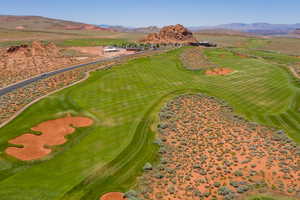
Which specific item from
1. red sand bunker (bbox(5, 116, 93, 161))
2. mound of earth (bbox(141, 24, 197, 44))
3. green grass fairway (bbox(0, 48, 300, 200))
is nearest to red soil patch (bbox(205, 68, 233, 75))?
green grass fairway (bbox(0, 48, 300, 200))

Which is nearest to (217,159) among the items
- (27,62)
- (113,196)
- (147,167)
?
(147,167)

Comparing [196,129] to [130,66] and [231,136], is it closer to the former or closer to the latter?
[231,136]

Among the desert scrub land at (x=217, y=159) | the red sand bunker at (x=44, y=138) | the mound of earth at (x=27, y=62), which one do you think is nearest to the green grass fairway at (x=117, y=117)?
the red sand bunker at (x=44, y=138)

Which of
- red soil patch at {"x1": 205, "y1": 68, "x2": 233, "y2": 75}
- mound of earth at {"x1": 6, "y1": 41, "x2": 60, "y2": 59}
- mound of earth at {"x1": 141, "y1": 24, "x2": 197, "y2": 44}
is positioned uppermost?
mound of earth at {"x1": 141, "y1": 24, "x2": 197, "y2": 44}

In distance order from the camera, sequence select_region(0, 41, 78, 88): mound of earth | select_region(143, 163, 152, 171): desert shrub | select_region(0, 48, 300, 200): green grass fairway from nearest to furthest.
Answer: select_region(0, 48, 300, 200): green grass fairway
select_region(143, 163, 152, 171): desert shrub
select_region(0, 41, 78, 88): mound of earth

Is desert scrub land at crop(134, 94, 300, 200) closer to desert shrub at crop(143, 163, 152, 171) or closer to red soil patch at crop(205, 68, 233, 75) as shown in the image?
desert shrub at crop(143, 163, 152, 171)

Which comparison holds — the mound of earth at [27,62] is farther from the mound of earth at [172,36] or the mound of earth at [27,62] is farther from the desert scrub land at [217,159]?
the mound of earth at [172,36]
